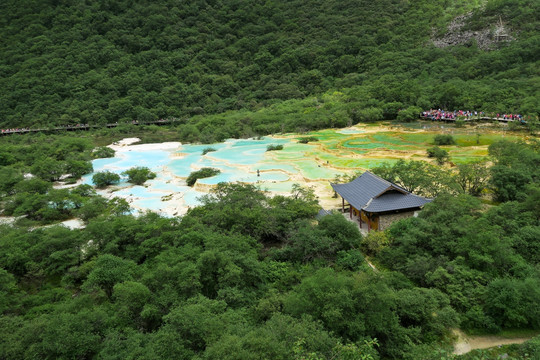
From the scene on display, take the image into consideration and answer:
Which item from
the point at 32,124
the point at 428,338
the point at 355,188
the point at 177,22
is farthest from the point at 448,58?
the point at 32,124

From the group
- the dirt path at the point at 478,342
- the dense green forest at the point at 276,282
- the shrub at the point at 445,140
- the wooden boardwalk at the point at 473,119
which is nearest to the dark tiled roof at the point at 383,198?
the dense green forest at the point at 276,282

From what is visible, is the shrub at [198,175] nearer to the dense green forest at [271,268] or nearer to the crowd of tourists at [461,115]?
the dense green forest at [271,268]

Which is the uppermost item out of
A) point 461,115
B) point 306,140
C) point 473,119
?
point 461,115

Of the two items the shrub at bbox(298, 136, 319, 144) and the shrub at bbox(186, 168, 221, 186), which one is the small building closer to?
the shrub at bbox(186, 168, 221, 186)

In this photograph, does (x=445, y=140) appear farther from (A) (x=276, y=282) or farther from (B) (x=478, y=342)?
(A) (x=276, y=282)

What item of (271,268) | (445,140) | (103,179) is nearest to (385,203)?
(271,268)
